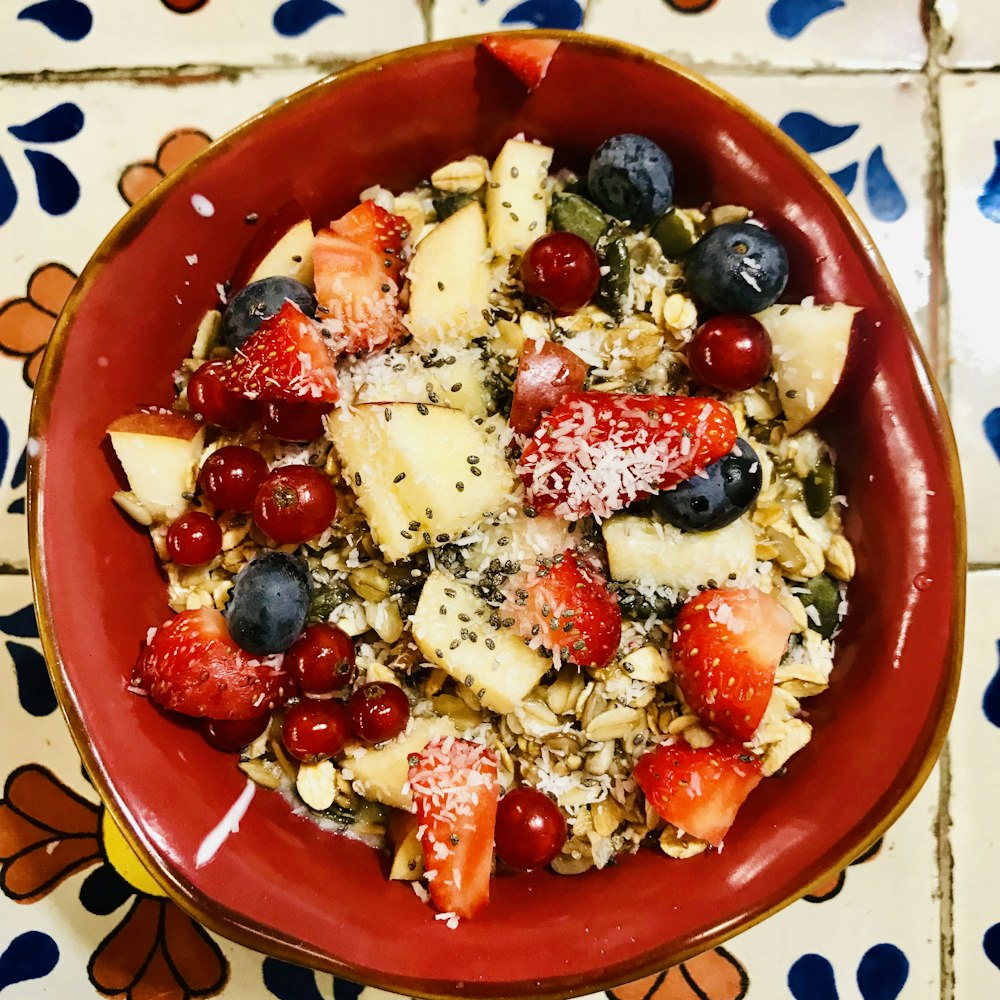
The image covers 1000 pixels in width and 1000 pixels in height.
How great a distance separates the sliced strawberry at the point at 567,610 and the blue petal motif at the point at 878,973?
0.60m

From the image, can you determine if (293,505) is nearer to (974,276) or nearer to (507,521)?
(507,521)

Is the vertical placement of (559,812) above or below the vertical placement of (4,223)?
below

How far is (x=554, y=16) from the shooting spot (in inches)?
46.6

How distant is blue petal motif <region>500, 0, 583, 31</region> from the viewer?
1185 mm

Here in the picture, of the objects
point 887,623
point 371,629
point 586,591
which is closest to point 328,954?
point 371,629

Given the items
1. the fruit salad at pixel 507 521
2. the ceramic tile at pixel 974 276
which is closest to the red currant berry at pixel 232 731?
the fruit salad at pixel 507 521

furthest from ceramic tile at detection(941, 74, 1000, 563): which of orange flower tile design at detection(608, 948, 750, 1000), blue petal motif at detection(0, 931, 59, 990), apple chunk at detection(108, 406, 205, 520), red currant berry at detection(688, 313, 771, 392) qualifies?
blue petal motif at detection(0, 931, 59, 990)

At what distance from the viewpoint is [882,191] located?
3.88 feet

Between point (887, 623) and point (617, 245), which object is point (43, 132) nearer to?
point (617, 245)

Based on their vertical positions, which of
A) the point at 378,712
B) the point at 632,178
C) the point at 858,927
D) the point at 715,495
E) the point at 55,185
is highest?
the point at 632,178

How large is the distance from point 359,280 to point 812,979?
1017 mm

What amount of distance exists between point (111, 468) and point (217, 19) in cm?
63

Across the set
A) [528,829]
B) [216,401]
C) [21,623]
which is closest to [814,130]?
[216,401]

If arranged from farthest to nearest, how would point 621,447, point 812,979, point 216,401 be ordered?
1. point 812,979
2. point 216,401
3. point 621,447
